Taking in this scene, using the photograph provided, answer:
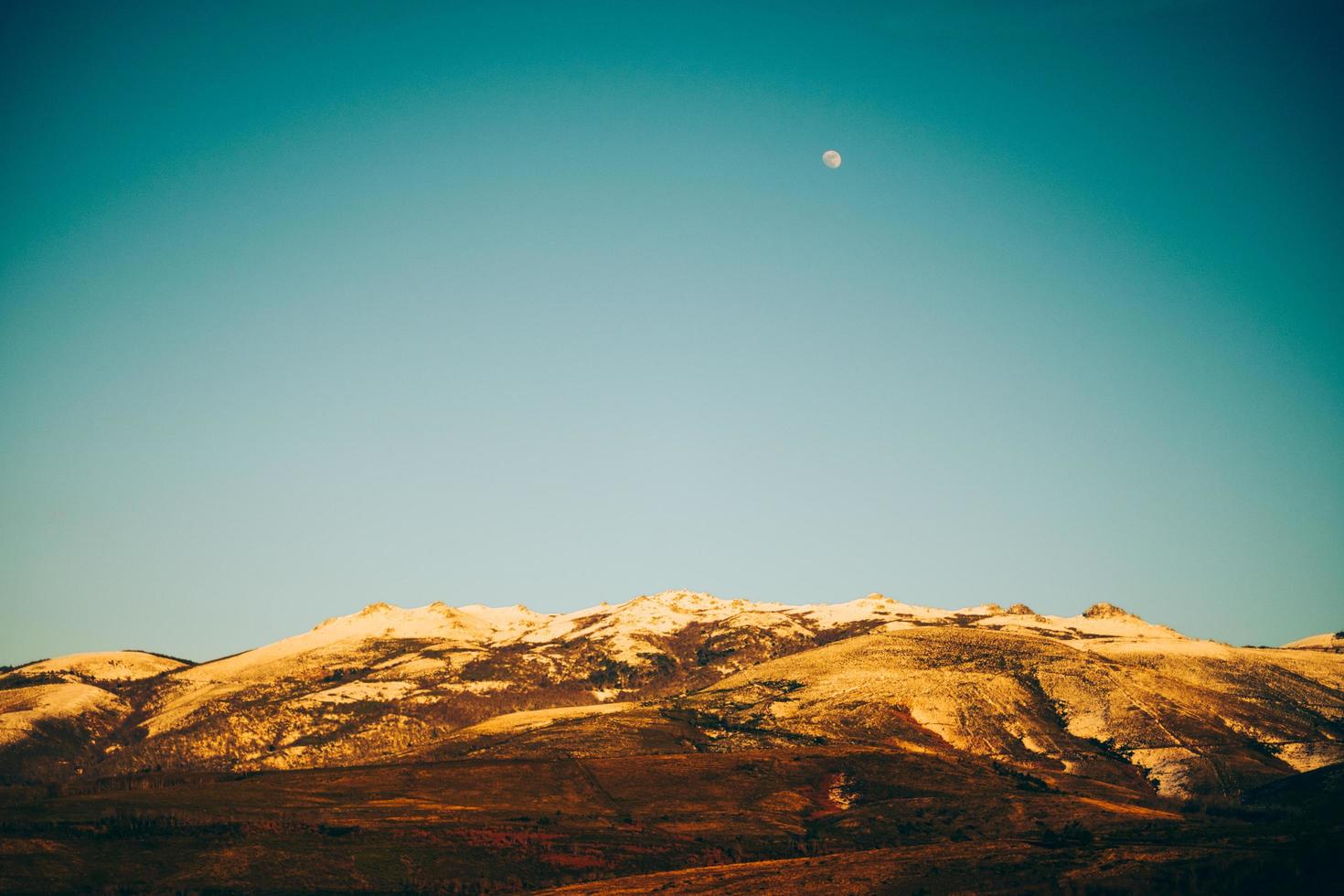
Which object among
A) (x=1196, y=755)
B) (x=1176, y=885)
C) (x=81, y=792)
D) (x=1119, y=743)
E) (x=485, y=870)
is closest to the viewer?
(x=1176, y=885)

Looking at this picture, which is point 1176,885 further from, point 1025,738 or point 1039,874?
point 1025,738

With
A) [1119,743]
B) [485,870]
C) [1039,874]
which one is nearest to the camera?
[1039,874]

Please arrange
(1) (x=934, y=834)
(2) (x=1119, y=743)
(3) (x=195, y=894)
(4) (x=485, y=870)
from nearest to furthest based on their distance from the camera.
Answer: (3) (x=195, y=894), (4) (x=485, y=870), (1) (x=934, y=834), (2) (x=1119, y=743)

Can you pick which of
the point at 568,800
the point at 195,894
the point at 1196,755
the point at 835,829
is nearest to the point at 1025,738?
the point at 1196,755

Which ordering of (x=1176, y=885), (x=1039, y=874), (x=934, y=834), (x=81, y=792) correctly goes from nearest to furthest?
1. (x=1176, y=885)
2. (x=1039, y=874)
3. (x=934, y=834)
4. (x=81, y=792)

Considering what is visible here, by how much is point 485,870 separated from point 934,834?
2094 inches

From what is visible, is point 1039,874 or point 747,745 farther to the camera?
point 747,745

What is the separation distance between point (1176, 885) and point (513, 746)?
142 m

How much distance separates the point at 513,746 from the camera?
199 metres

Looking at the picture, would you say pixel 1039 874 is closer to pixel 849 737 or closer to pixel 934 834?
pixel 934 834

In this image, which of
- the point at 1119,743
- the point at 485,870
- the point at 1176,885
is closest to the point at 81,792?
the point at 485,870

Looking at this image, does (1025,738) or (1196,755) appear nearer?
(1196,755)

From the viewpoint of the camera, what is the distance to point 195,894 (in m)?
90.6

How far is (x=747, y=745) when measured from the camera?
629ft
